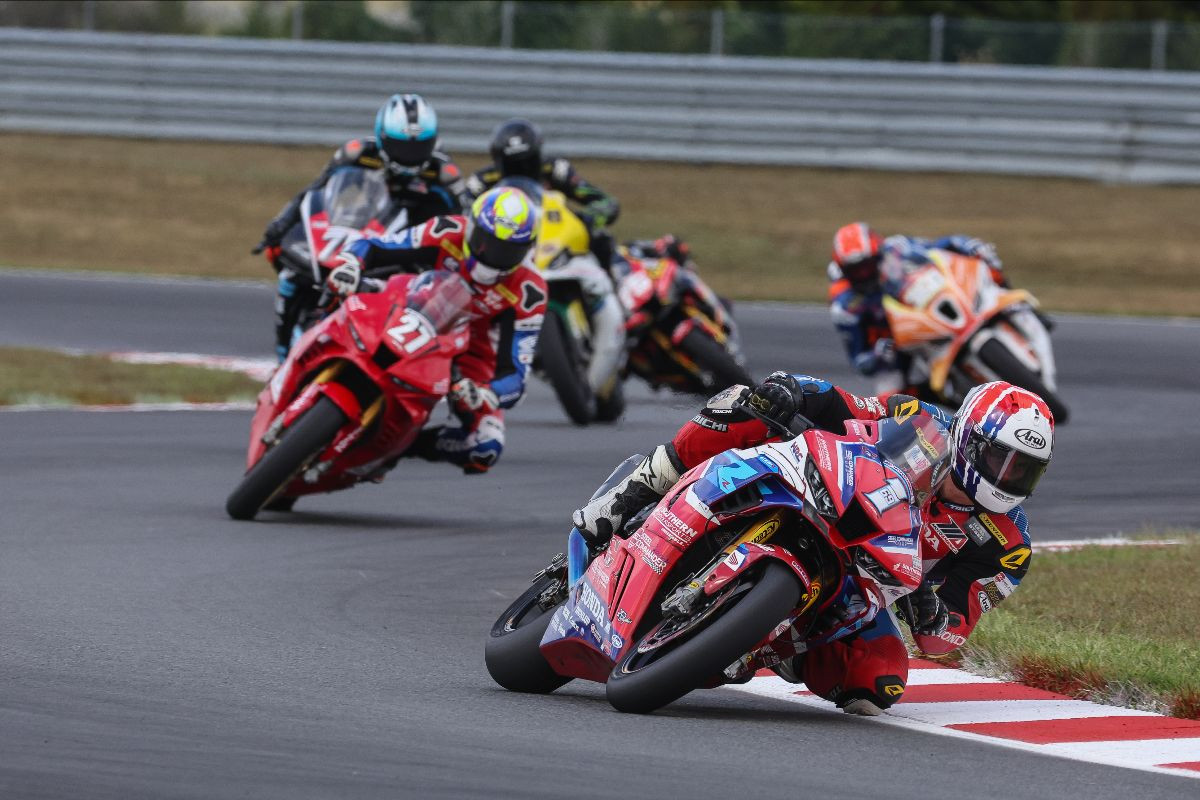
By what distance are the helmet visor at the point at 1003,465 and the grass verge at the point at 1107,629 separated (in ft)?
3.08

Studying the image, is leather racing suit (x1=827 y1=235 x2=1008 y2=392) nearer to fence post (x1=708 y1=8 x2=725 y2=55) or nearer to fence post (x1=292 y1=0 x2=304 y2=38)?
fence post (x1=708 y1=8 x2=725 y2=55)

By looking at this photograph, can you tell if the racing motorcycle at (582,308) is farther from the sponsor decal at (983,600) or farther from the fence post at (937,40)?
the fence post at (937,40)

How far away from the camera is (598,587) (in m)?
6.19

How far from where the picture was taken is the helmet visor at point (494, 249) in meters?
9.98

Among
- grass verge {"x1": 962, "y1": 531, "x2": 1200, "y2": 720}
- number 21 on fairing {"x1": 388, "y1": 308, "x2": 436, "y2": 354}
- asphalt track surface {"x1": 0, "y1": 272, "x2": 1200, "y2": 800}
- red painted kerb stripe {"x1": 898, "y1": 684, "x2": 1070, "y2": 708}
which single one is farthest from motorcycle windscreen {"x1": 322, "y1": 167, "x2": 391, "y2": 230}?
red painted kerb stripe {"x1": 898, "y1": 684, "x2": 1070, "y2": 708}

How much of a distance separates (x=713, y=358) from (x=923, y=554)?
9.20 metres

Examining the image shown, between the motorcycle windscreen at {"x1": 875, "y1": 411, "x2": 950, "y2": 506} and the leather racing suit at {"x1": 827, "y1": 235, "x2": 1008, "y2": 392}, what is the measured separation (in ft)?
29.4

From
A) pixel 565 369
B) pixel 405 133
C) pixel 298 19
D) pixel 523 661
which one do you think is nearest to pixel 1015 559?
pixel 523 661

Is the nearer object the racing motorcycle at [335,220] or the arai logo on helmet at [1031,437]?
the arai logo on helmet at [1031,437]

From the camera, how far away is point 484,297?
10180 millimetres

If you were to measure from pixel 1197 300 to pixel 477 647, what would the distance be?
17.6 m

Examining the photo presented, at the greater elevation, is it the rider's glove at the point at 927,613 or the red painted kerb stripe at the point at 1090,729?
the rider's glove at the point at 927,613

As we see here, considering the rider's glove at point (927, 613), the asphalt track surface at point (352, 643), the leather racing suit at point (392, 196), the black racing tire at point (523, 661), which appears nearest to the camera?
the asphalt track surface at point (352, 643)

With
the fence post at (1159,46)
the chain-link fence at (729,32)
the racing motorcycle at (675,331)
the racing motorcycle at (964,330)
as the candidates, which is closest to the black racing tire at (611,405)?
the racing motorcycle at (675,331)
